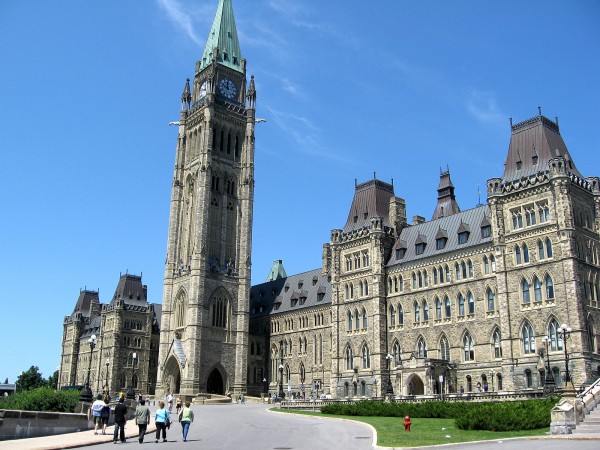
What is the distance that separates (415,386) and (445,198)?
2875cm

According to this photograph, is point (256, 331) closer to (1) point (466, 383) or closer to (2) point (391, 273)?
(2) point (391, 273)

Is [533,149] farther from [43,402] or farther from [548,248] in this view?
[43,402]


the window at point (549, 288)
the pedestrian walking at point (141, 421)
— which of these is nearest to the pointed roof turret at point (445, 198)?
the window at point (549, 288)

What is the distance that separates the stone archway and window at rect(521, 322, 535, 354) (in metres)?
48.9

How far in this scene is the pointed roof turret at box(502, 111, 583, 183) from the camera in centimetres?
5972

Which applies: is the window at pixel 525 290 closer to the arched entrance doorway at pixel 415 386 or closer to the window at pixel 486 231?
the window at pixel 486 231

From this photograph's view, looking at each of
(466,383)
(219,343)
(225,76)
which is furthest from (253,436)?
(225,76)

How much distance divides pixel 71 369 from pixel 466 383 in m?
92.1

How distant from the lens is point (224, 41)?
106 m

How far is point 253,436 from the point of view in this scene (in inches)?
1195

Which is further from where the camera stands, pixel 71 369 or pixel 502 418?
pixel 71 369

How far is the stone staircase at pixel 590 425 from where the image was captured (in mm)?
28531

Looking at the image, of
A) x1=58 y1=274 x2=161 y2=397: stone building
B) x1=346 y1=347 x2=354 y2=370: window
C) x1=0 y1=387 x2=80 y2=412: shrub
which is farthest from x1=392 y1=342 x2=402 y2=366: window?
x1=58 y1=274 x2=161 y2=397: stone building

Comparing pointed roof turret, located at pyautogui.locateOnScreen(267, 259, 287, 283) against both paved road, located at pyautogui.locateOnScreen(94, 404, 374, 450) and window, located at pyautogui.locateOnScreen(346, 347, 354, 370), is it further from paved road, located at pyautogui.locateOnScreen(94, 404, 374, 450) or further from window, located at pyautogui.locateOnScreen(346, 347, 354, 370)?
paved road, located at pyautogui.locateOnScreen(94, 404, 374, 450)
